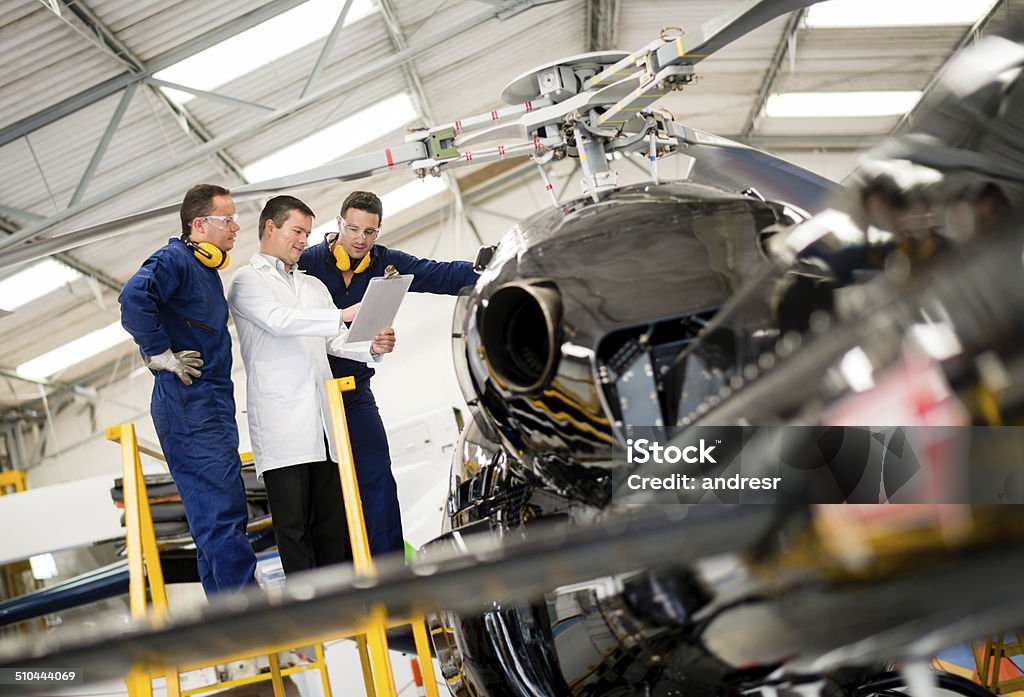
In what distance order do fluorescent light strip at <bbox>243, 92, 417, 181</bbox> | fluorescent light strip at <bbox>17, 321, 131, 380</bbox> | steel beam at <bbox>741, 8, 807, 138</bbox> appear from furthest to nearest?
fluorescent light strip at <bbox>17, 321, 131, 380</bbox>
steel beam at <bbox>741, 8, 807, 138</bbox>
fluorescent light strip at <bbox>243, 92, 417, 181</bbox>

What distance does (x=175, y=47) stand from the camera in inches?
364

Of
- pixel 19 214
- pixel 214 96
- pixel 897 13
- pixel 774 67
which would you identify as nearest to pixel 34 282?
pixel 19 214

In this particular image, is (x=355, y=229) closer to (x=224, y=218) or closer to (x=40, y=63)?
(x=224, y=218)

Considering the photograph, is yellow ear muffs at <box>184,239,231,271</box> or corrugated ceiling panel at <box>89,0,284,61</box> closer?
yellow ear muffs at <box>184,239,231,271</box>

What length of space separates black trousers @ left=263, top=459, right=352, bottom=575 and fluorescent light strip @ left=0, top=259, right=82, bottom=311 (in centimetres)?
987

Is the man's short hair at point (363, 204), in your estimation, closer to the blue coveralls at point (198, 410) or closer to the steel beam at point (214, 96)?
the blue coveralls at point (198, 410)

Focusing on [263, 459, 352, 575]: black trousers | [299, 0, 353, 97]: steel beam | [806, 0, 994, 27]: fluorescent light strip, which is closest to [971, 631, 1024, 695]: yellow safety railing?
A: [263, 459, 352, 575]: black trousers

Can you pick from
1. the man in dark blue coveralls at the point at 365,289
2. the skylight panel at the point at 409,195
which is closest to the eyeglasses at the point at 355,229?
the man in dark blue coveralls at the point at 365,289

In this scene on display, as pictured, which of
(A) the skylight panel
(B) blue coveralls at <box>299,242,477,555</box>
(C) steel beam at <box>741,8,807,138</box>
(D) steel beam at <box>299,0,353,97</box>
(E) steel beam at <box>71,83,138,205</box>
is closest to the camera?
(B) blue coveralls at <box>299,242,477,555</box>

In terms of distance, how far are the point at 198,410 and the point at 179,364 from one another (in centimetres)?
19

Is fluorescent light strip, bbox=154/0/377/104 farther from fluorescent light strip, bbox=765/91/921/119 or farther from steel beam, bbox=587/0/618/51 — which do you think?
fluorescent light strip, bbox=765/91/921/119

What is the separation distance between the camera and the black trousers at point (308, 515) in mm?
3328

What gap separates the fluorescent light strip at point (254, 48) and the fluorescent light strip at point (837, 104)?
930cm

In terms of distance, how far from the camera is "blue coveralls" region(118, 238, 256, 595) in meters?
3.17
